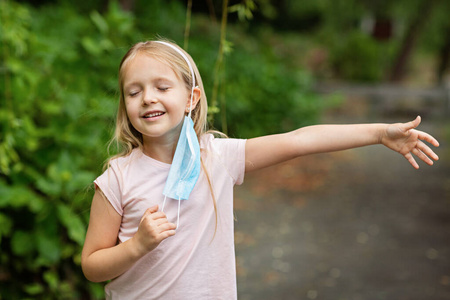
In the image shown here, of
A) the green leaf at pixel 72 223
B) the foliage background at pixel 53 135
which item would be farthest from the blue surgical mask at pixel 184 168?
the green leaf at pixel 72 223

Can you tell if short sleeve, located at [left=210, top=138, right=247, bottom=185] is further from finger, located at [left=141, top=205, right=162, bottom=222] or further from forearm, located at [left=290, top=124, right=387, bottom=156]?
finger, located at [left=141, top=205, right=162, bottom=222]

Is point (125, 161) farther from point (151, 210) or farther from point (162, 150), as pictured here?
point (151, 210)

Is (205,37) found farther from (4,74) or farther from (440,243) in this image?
(4,74)

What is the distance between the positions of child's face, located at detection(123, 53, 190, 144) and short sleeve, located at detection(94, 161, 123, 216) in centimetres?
15

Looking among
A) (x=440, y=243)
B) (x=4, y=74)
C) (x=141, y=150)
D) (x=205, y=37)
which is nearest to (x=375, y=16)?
(x=205, y=37)

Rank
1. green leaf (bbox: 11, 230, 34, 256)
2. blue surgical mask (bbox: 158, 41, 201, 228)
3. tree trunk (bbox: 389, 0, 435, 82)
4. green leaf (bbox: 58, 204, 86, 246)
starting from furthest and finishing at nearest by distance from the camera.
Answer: tree trunk (bbox: 389, 0, 435, 82) < green leaf (bbox: 11, 230, 34, 256) < green leaf (bbox: 58, 204, 86, 246) < blue surgical mask (bbox: 158, 41, 201, 228)

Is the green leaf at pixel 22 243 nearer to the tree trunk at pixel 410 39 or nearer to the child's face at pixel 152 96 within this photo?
the child's face at pixel 152 96

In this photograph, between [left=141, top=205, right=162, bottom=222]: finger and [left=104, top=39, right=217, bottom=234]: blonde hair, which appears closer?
[left=141, top=205, right=162, bottom=222]: finger

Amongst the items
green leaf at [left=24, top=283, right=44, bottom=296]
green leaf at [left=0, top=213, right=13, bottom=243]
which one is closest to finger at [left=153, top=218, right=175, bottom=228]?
green leaf at [left=0, top=213, right=13, bottom=243]

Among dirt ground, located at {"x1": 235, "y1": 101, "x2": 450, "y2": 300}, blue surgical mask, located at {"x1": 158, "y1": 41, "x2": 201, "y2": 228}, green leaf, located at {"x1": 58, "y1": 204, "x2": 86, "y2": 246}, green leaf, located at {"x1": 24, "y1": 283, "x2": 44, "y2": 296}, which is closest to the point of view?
blue surgical mask, located at {"x1": 158, "y1": 41, "x2": 201, "y2": 228}

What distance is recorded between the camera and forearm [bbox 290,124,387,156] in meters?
1.61

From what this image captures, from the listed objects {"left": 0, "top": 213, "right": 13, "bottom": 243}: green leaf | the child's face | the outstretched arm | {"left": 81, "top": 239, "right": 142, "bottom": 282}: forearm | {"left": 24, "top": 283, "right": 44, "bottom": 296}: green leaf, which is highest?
the child's face

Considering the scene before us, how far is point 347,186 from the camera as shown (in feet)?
25.1

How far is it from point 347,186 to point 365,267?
2.92m
